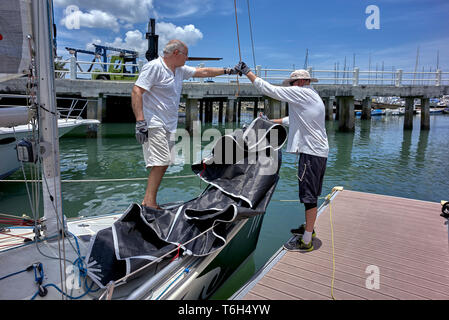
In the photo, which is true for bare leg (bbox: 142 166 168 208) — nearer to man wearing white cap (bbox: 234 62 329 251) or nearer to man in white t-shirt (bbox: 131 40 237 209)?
man in white t-shirt (bbox: 131 40 237 209)

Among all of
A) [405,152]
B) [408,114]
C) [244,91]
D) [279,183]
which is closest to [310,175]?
[279,183]

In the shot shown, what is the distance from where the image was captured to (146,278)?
2.38 metres

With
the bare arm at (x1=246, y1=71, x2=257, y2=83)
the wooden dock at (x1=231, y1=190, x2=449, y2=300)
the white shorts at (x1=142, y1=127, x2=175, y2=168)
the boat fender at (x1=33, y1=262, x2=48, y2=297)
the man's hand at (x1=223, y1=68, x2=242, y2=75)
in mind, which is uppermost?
the man's hand at (x1=223, y1=68, x2=242, y2=75)

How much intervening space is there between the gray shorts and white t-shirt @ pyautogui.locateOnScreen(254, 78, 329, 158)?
0.21 ft

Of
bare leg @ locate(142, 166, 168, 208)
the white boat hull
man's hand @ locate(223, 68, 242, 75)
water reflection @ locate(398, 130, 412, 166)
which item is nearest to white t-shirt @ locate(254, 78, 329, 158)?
man's hand @ locate(223, 68, 242, 75)

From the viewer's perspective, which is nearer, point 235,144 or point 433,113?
point 235,144

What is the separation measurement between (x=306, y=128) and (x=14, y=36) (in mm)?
2625

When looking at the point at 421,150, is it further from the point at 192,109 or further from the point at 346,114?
the point at 192,109

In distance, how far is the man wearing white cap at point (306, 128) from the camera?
10.6 ft

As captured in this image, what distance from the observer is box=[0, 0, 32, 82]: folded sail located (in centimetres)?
225

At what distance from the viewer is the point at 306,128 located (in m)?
Result: 3.29

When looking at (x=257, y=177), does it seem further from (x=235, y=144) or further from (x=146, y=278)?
(x=146, y=278)
